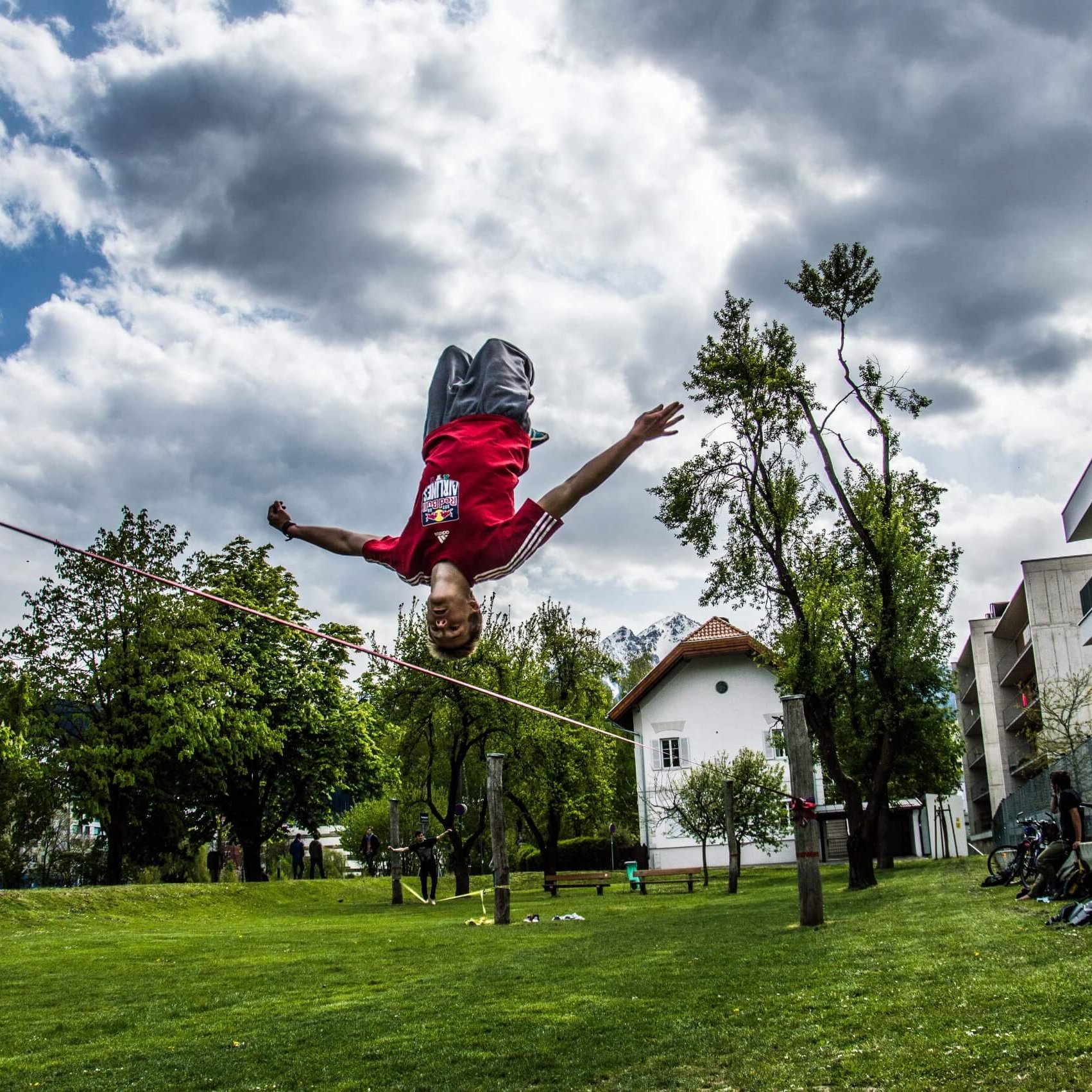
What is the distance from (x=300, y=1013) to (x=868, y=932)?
6.01 meters

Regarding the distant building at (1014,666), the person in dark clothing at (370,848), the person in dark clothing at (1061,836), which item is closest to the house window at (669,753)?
the distant building at (1014,666)

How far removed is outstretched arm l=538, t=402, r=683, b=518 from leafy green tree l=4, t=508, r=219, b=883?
63.5 feet

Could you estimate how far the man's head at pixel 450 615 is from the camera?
201 inches

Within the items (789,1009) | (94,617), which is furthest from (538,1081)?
(94,617)

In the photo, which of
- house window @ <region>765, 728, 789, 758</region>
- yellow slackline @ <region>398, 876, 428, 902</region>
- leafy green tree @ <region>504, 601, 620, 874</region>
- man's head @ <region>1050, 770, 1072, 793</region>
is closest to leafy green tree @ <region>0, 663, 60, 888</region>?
yellow slackline @ <region>398, 876, 428, 902</region>

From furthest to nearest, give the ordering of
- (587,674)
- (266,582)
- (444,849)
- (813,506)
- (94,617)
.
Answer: (444,849), (587,674), (266,582), (94,617), (813,506)

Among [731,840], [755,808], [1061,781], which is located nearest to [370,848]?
[755,808]

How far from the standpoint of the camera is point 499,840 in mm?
15586

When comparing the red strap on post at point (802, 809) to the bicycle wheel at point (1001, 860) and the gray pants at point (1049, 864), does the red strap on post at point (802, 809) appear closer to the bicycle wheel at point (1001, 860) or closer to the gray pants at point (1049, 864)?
the gray pants at point (1049, 864)

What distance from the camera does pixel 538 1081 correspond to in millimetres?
5363

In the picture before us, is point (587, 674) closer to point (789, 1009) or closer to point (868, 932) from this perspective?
point (868, 932)

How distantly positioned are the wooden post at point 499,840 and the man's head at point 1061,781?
24.2ft

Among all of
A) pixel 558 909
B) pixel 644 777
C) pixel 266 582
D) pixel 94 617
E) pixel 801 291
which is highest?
pixel 801 291

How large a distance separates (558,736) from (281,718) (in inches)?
317
